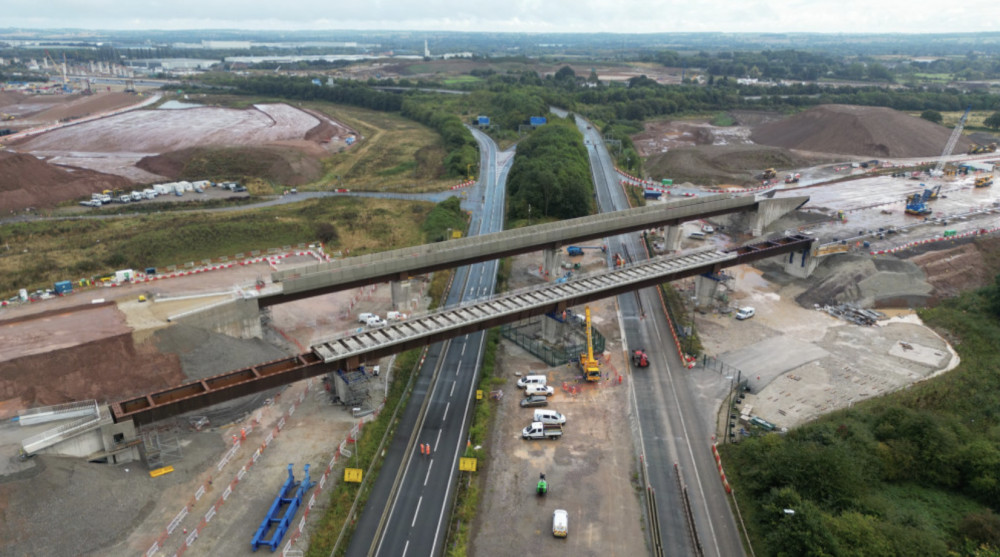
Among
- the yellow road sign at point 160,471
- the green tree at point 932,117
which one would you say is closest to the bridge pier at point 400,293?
the yellow road sign at point 160,471

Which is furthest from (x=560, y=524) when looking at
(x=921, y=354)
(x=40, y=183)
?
(x=40, y=183)

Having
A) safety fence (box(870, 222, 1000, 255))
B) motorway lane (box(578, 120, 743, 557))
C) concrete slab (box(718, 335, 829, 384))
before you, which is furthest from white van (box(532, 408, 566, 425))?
safety fence (box(870, 222, 1000, 255))

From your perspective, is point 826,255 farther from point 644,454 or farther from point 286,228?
point 286,228

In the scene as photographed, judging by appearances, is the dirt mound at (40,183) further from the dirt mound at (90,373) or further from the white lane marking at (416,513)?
the white lane marking at (416,513)

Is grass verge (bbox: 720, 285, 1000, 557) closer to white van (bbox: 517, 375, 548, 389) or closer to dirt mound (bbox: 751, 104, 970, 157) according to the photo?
white van (bbox: 517, 375, 548, 389)

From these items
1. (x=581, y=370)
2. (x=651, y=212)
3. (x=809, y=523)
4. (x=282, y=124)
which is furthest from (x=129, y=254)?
(x=282, y=124)

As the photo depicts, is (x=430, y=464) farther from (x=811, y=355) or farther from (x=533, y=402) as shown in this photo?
(x=811, y=355)
